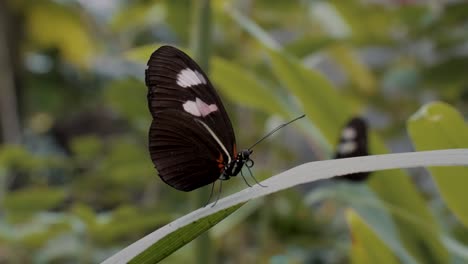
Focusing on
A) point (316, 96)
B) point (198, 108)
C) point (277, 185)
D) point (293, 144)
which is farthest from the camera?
point (293, 144)

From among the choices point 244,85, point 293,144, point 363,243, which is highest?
point 244,85

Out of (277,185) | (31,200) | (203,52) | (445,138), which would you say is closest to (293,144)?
(31,200)

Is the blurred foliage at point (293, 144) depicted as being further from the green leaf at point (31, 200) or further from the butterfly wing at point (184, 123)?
the butterfly wing at point (184, 123)

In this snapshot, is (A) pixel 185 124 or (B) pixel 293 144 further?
(B) pixel 293 144

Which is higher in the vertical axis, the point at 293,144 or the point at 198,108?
the point at 198,108

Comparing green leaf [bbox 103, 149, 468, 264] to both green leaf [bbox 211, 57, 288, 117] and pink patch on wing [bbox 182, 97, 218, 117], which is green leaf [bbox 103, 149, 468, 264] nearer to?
pink patch on wing [bbox 182, 97, 218, 117]

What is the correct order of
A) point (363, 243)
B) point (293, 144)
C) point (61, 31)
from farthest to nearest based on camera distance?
point (61, 31) < point (293, 144) < point (363, 243)

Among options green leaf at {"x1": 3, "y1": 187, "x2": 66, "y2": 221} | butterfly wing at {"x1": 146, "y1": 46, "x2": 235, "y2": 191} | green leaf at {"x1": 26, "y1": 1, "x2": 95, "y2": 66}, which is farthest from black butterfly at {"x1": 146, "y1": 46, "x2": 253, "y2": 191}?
green leaf at {"x1": 26, "y1": 1, "x2": 95, "y2": 66}

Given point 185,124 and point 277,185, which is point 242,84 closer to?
point 185,124
